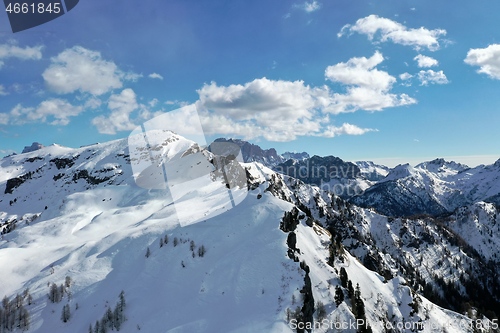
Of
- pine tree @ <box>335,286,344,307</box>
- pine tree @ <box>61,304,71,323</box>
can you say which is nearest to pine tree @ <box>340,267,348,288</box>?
pine tree @ <box>335,286,344,307</box>

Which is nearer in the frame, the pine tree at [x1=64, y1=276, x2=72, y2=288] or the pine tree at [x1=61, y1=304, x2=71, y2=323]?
the pine tree at [x1=61, y1=304, x2=71, y2=323]

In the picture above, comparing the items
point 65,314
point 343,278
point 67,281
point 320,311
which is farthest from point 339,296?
point 67,281

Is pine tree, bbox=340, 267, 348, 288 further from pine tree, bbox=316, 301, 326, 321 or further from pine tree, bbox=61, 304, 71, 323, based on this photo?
pine tree, bbox=61, 304, 71, 323

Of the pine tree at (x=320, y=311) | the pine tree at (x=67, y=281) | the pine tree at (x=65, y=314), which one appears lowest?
the pine tree at (x=320, y=311)

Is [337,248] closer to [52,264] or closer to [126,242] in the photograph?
[126,242]

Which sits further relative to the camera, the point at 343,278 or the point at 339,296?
the point at 343,278

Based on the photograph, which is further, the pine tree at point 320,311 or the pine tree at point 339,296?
the pine tree at point 339,296

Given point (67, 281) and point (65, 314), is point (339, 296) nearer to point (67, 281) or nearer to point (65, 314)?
point (65, 314)

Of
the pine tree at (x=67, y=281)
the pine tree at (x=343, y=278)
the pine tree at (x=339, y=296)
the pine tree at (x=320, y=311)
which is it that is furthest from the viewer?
the pine tree at (x=343, y=278)

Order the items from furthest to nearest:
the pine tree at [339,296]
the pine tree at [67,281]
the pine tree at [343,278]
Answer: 1. the pine tree at [343,278]
2. the pine tree at [67,281]
3. the pine tree at [339,296]

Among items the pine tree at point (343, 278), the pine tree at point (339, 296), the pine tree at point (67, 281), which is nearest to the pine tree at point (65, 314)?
the pine tree at point (67, 281)

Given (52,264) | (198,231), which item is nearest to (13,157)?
(52,264)

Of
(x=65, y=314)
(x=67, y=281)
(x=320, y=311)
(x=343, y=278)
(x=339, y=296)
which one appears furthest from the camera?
(x=343, y=278)

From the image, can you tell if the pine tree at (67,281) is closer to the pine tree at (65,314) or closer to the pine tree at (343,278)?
the pine tree at (65,314)
